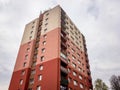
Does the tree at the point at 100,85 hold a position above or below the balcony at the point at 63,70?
above

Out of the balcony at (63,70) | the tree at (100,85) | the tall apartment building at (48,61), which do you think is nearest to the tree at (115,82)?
the tree at (100,85)

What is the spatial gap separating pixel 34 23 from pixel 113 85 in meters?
46.1

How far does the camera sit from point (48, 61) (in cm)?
3322

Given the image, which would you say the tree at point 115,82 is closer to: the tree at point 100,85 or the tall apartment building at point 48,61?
the tree at point 100,85

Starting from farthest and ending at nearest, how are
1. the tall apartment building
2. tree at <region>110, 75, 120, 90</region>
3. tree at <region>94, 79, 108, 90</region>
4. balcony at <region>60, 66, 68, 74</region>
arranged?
tree at <region>110, 75, 120, 90</region>, tree at <region>94, 79, 108, 90</region>, balcony at <region>60, 66, 68, 74</region>, the tall apartment building

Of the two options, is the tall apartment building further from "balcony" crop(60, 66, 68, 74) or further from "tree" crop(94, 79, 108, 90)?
"tree" crop(94, 79, 108, 90)

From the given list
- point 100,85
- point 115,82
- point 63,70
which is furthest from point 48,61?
point 115,82

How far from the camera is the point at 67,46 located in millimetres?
40781

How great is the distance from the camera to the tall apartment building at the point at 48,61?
3067 centimetres

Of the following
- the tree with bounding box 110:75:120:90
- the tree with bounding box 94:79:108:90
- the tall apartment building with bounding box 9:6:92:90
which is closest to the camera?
the tall apartment building with bounding box 9:6:92:90

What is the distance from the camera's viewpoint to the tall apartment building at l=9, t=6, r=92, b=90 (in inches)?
1208

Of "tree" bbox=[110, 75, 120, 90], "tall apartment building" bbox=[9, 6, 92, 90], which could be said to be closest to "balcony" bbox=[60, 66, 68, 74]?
"tall apartment building" bbox=[9, 6, 92, 90]

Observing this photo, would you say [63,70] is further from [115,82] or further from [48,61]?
[115,82]

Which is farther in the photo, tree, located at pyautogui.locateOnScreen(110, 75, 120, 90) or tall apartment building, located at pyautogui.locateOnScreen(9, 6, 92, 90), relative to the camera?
tree, located at pyautogui.locateOnScreen(110, 75, 120, 90)
